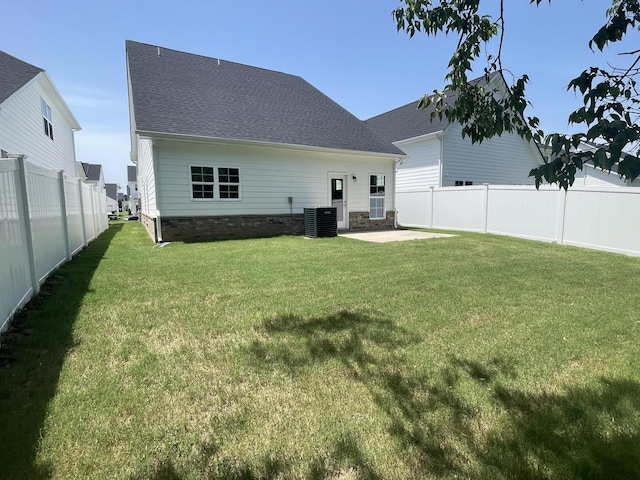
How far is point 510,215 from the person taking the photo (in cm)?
1249

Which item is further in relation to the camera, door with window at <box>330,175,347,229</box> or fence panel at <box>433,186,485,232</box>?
door with window at <box>330,175,347,229</box>

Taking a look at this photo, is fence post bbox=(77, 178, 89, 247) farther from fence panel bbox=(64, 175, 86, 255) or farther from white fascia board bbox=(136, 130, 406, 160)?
white fascia board bbox=(136, 130, 406, 160)

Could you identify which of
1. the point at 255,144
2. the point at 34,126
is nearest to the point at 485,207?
the point at 255,144

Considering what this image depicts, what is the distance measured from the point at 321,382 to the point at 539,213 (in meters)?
Answer: 11.5

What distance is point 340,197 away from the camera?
14.2 meters

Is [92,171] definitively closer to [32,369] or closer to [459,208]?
[459,208]

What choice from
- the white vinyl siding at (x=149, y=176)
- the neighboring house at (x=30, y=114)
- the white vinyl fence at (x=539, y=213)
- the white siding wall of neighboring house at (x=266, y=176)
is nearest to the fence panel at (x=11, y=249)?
the neighboring house at (x=30, y=114)

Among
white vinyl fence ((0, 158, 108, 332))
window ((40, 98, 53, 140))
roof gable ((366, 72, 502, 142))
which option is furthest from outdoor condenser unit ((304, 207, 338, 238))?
window ((40, 98, 53, 140))

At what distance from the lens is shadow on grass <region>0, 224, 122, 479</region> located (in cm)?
193

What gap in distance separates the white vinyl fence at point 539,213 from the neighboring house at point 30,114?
47.4 ft

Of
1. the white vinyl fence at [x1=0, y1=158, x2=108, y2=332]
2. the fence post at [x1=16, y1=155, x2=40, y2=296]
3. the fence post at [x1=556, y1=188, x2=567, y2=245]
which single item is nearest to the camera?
the white vinyl fence at [x1=0, y1=158, x2=108, y2=332]

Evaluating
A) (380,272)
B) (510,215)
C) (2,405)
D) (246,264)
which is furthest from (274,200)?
(2,405)

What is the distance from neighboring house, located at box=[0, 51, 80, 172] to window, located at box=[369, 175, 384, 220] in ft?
38.3

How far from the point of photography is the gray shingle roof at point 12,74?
9.60 m
